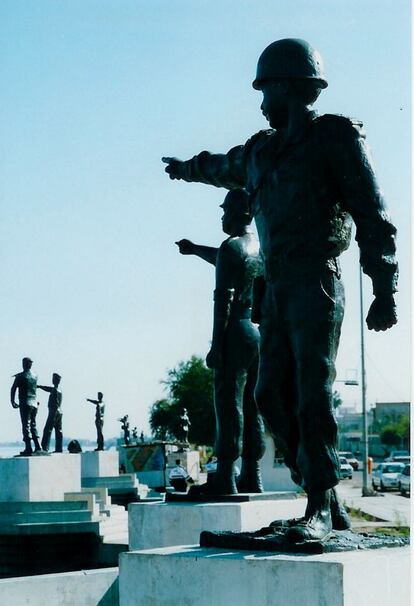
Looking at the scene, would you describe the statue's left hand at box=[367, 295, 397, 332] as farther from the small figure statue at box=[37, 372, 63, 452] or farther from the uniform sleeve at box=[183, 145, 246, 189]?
the small figure statue at box=[37, 372, 63, 452]

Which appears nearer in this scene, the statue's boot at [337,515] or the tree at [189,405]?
the statue's boot at [337,515]

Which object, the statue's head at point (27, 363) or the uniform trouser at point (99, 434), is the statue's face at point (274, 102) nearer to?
the statue's head at point (27, 363)

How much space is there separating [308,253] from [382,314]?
495 millimetres

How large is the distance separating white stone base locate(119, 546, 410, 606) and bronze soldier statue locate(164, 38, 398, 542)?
10.4 inches

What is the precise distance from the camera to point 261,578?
4.94m

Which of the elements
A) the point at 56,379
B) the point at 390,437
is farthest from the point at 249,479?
the point at 390,437

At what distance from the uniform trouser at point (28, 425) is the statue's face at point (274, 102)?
18537 mm

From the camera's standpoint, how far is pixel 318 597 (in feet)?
15.5

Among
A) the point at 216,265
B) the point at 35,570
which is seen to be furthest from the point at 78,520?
the point at 216,265

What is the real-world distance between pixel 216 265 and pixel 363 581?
4.71m

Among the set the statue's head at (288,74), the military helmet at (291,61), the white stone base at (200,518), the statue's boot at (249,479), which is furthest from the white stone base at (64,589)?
the military helmet at (291,61)

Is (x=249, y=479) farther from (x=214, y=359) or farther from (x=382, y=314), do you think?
(x=382, y=314)

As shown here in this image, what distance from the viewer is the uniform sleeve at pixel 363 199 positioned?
17.3 ft

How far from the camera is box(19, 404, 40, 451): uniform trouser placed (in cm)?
2381
